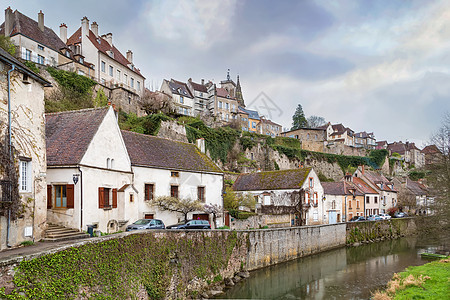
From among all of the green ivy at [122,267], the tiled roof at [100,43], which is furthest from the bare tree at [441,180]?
the tiled roof at [100,43]

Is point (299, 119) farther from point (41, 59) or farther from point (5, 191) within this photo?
point (5, 191)

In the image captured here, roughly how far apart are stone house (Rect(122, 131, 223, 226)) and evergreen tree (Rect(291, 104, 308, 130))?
233 ft

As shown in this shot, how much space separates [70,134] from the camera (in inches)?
792

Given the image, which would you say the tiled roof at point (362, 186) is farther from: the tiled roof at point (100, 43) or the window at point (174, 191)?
the tiled roof at point (100, 43)

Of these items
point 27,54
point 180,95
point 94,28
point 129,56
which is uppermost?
point 94,28

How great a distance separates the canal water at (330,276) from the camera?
20.4m

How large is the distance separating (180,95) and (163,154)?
39540 mm

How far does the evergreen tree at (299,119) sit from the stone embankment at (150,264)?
7210cm

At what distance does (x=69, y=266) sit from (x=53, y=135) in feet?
38.1

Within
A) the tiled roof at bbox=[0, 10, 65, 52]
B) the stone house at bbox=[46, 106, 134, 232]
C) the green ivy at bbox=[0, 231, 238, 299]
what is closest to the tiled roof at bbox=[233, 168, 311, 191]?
the green ivy at bbox=[0, 231, 238, 299]

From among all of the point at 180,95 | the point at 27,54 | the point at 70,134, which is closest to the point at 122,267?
the point at 70,134

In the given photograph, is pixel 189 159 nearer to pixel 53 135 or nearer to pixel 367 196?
pixel 53 135

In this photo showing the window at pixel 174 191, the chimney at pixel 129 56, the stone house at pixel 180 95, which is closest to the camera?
the window at pixel 174 191

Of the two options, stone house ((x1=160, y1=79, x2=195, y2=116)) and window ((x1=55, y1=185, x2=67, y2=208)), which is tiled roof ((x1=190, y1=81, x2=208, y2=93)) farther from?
window ((x1=55, y1=185, x2=67, y2=208))
